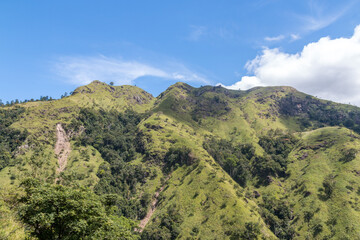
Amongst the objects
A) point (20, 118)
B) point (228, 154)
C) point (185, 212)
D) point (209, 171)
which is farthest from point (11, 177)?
point (228, 154)

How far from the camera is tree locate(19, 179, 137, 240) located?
26.4m

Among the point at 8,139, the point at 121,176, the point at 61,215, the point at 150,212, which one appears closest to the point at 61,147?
the point at 8,139

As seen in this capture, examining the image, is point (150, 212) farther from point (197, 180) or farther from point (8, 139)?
point (8, 139)

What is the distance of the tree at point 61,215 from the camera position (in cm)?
2642

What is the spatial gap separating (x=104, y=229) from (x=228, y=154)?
16793 centimetres

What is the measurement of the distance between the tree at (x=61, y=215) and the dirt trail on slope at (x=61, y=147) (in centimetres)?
14843

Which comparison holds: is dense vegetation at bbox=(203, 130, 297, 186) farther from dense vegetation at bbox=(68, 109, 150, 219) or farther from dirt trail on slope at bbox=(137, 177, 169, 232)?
dense vegetation at bbox=(68, 109, 150, 219)

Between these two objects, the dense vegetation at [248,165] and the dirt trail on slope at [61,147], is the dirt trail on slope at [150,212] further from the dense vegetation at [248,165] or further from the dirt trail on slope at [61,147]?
the dirt trail on slope at [61,147]

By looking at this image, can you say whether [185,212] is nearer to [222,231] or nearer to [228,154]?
[222,231]

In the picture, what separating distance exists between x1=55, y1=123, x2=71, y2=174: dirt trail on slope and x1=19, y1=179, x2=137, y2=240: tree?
487ft

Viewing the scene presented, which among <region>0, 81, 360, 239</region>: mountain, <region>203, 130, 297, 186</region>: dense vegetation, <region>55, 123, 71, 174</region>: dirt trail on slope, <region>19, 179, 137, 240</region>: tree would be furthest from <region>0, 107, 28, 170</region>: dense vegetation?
<region>203, 130, 297, 186</region>: dense vegetation

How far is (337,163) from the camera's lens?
150 metres

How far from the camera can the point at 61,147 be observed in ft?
580

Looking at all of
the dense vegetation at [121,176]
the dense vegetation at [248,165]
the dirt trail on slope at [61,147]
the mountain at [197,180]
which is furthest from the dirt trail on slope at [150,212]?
the dirt trail on slope at [61,147]
